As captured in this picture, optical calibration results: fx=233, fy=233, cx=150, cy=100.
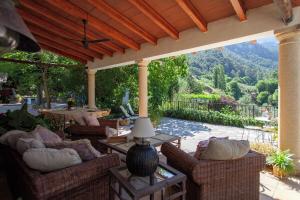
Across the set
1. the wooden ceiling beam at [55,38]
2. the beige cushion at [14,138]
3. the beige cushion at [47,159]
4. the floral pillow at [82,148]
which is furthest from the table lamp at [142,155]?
the wooden ceiling beam at [55,38]

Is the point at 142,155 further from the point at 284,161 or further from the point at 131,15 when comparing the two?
the point at 131,15

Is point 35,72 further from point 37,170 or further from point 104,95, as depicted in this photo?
point 37,170

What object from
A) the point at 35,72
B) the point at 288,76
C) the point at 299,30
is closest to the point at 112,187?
the point at 288,76

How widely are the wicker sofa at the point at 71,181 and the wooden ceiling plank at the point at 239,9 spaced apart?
2.90 m

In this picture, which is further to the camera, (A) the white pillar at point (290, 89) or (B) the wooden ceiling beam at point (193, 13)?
(B) the wooden ceiling beam at point (193, 13)

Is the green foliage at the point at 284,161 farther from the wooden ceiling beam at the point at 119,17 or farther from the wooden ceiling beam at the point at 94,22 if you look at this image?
the wooden ceiling beam at the point at 94,22

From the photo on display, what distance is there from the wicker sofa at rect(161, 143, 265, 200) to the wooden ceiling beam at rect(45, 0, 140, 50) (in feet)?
12.1

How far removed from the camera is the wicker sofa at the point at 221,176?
236 centimetres

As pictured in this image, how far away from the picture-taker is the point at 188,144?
5.84 metres

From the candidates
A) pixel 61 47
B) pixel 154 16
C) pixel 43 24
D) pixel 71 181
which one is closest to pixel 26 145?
pixel 71 181

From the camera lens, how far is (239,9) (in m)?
3.76

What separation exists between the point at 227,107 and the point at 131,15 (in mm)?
6338

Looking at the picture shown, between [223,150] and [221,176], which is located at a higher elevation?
[223,150]

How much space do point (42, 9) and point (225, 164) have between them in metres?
4.99
